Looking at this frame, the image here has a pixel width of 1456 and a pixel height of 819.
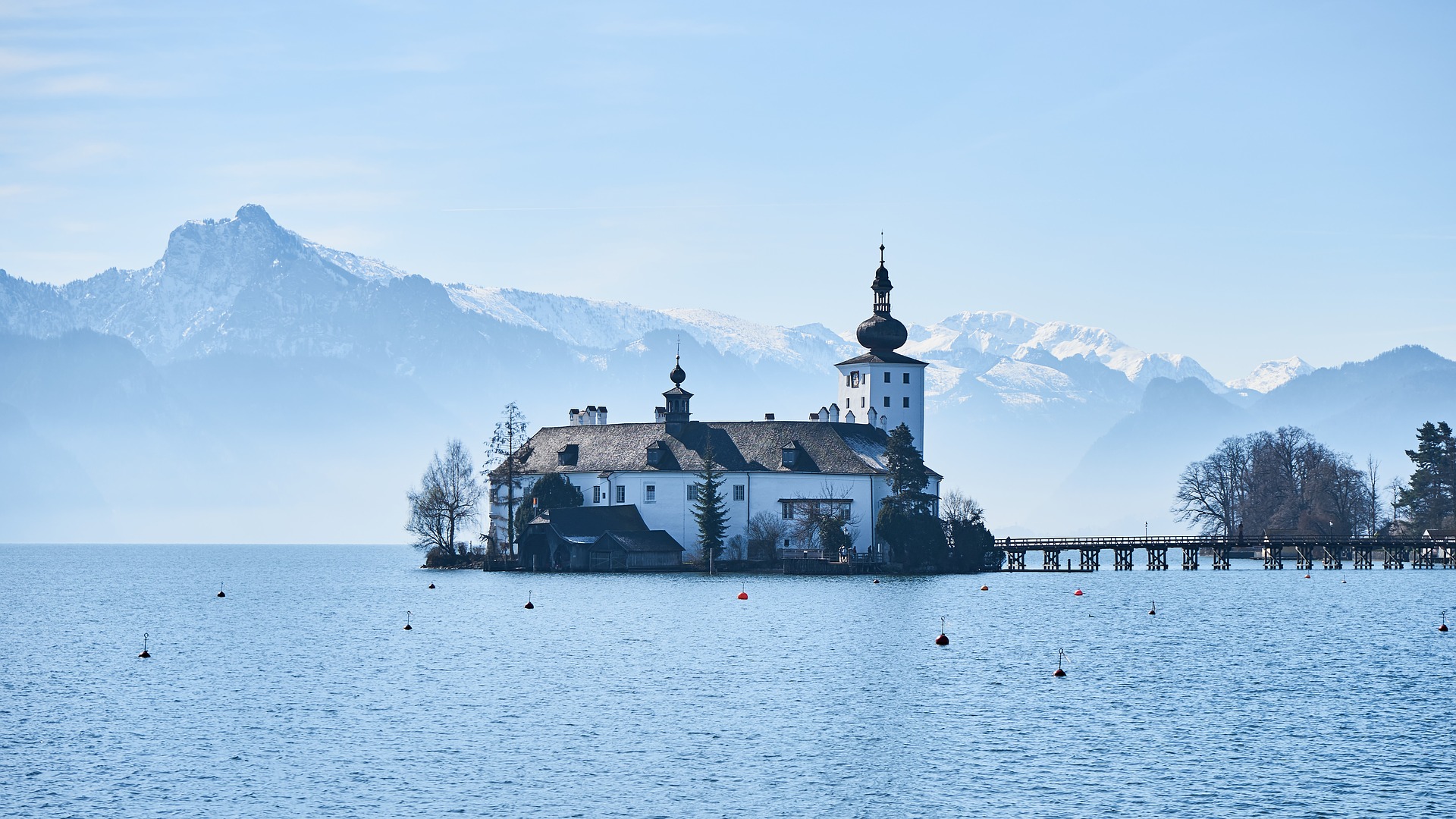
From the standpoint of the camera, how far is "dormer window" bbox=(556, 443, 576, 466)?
474ft

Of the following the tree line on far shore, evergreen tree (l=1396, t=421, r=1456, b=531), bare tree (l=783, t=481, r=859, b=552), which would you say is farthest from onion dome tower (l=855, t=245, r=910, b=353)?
evergreen tree (l=1396, t=421, r=1456, b=531)

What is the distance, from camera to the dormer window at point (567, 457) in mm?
144625

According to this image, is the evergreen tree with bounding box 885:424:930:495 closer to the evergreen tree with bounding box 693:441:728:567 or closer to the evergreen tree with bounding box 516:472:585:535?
the evergreen tree with bounding box 693:441:728:567

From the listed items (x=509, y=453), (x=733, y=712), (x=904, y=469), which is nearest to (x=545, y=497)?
(x=509, y=453)

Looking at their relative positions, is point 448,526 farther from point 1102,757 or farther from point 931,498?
point 1102,757

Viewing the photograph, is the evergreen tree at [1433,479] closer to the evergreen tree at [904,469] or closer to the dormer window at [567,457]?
the evergreen tree at [904,469]

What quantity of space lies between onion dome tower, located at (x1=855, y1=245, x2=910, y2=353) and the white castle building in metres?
2.69

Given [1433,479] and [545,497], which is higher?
[1433,479]

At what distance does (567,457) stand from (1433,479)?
98.4 m

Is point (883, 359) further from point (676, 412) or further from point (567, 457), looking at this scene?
point (567, 457)

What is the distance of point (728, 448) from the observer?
140000 millimetres

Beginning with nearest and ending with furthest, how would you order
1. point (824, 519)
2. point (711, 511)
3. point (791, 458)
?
point (824, 519) → point (711, 511) → point (791, 458)

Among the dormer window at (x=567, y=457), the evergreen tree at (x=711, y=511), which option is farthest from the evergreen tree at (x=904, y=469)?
the dormer window at (x=567, y=457)

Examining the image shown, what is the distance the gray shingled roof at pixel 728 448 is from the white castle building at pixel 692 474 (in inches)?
5.1
